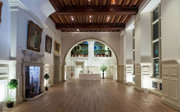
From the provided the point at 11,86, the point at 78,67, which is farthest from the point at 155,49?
the point at 78,67

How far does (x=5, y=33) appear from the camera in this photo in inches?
229

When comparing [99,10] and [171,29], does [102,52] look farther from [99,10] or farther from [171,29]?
[171,29]

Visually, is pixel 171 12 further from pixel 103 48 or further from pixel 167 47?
pixel 103 48

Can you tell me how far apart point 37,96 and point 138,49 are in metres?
7.16

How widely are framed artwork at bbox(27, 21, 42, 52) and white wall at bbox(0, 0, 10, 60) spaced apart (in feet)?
4.51

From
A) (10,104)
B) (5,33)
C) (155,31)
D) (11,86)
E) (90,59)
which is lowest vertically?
(10,104)

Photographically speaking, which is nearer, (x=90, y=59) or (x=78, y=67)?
(x=90, y=59)

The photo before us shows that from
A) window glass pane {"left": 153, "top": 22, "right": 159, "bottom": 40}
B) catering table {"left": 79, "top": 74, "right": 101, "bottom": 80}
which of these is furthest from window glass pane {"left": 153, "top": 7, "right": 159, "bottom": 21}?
catering table {"left": 79, "top": 74, "right": 101, "bottom": 80}

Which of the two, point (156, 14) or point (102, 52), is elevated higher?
point (156, 14)

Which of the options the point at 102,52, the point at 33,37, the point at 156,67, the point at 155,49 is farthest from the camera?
the point at 102,52

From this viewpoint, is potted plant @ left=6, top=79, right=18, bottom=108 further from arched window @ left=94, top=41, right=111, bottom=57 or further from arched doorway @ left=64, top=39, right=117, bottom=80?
arched window @ left=94, top=41, right=111, bottom=57

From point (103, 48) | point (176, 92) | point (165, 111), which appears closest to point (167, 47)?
point (176, 92)

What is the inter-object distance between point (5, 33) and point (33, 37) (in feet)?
7.01

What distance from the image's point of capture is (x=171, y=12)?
5.95 meters
